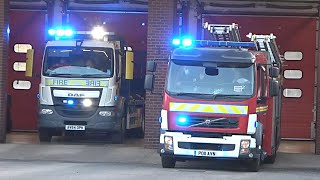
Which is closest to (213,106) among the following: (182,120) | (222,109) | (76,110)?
(222,109)

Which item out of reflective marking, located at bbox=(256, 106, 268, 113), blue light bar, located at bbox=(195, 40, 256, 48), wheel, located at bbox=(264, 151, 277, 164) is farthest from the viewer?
wheel, located at bbox=(264, 151, 277, 164)

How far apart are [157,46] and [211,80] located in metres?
4.78

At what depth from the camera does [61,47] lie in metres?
18.4

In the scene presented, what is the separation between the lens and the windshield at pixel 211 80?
1320cm

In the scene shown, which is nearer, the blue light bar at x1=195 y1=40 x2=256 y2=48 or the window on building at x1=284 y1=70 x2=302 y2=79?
the blue light bar at x1=195 y1=40 x2=256 y2=48

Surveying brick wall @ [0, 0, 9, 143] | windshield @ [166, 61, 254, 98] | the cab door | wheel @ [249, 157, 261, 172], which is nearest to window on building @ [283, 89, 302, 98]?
the cab door

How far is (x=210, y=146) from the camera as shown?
1312 centimetres

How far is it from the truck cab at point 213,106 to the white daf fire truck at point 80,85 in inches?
189

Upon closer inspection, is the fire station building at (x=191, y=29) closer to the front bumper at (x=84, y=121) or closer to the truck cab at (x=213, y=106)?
the front bumper at (x=84, y=121)

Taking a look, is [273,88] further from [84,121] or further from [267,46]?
[84,121]

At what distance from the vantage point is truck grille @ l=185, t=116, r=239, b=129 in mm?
13070

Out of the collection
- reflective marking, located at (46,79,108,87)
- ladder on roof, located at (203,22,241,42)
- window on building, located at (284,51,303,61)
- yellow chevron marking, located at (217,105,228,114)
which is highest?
ladder on roof, located at (203,22,241,42)

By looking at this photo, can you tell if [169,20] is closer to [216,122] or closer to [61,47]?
[61,47]

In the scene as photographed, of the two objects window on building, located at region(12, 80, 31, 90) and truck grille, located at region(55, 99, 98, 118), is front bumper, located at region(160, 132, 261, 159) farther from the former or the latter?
window on building, located at region(12, 80, 31, 90)
